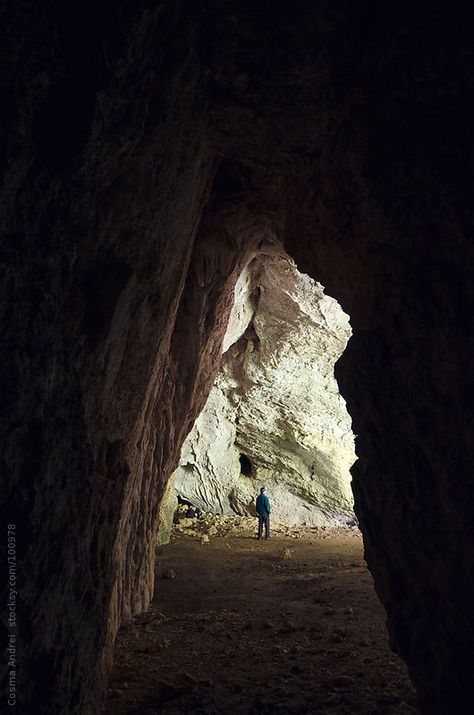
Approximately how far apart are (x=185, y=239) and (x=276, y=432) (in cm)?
1043

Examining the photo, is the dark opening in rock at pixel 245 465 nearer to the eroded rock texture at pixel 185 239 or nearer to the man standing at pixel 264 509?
the man standing at pixel 264 509

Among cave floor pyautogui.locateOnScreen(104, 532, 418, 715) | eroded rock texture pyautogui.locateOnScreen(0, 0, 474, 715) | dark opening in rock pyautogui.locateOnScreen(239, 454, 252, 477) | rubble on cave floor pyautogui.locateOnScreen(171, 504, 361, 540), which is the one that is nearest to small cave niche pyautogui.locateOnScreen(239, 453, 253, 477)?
dark opening in rock pyautogui.locateOnScreen(239, 454, 252, 477)

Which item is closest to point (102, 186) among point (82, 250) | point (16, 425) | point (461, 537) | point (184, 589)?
point (82, 250)

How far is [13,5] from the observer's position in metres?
1.73

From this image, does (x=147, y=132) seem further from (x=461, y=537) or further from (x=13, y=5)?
(x=461, y=537)

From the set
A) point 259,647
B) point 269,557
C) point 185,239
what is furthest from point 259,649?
point 269,557

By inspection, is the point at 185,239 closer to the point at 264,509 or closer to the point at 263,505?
the point at 263,505

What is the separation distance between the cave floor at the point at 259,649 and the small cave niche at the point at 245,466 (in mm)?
6720

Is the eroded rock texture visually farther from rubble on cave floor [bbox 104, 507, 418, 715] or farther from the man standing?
the man standing

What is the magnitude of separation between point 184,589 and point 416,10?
269 inches

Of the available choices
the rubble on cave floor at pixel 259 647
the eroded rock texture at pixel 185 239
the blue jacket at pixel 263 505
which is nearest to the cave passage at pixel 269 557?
the rubble on cave floor at pixel 259 647

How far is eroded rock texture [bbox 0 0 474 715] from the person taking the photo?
195 cm

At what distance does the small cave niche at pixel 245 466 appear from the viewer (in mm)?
14617

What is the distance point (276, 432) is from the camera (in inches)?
546
